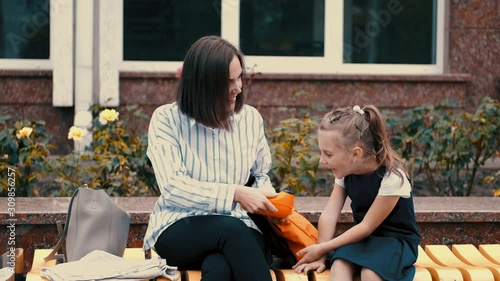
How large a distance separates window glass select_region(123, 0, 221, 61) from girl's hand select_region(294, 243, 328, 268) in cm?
492

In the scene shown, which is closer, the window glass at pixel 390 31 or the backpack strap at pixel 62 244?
the backpack strap at pixel 62 244

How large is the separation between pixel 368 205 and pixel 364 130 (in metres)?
0.32

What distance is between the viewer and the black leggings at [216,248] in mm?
3961

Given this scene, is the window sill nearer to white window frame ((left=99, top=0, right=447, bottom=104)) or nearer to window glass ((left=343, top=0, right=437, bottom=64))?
white window frame ((left=99, top=0, right=447, bottom=104))

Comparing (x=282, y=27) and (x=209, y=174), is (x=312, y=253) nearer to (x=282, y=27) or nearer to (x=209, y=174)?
(x=209, y=174)

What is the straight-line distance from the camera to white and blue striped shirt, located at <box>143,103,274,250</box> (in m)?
4.12

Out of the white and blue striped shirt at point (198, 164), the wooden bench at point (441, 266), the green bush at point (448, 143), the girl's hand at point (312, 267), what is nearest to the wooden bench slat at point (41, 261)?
the wooden bench at point (441, 266)

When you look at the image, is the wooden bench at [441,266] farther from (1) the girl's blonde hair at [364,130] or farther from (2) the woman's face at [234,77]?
(2) the woman's face at [234,77]

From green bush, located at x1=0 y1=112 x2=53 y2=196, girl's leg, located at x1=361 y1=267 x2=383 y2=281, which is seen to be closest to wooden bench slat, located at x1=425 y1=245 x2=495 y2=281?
girl's leg, located at x1=361 y1=267 x2=383 y2=281

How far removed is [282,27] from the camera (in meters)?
9.09

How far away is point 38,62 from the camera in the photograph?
28.7 ft

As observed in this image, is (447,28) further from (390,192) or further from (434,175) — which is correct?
(390,192)

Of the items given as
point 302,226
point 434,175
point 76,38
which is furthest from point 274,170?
point 76,38

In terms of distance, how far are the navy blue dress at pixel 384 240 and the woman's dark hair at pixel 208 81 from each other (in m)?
0.61
